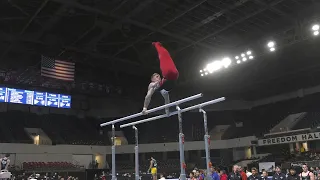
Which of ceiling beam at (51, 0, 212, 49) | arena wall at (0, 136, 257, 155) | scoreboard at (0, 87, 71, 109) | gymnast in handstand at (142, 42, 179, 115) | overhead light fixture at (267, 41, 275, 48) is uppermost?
ceiling beam at (51, 0, 212, 49)

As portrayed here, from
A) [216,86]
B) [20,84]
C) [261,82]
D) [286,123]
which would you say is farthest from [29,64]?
[286,123]

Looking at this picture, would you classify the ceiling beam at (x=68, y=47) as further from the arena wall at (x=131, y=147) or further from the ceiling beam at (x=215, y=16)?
the arena wall at (x=131, y=147)

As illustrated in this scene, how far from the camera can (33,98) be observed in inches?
1022

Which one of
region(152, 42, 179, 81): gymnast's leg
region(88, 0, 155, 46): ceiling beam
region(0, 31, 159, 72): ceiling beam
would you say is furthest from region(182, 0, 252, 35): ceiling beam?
region(152, 42, 179, 81): gymnast's leg

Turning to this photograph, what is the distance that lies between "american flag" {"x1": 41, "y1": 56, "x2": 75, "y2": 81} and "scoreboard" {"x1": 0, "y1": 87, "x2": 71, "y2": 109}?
5.08 m

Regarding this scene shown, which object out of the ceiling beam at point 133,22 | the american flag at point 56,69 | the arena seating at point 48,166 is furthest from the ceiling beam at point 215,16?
the arena seating at point 48,166

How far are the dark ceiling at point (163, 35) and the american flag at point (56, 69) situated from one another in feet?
3.28

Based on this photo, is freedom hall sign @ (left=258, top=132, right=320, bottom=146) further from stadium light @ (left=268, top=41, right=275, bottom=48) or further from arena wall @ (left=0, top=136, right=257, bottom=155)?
stadium light @ (left=268, top=41, right=275, bottom=48)

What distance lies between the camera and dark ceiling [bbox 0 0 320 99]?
17.8 m

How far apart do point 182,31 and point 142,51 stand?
4.54 meters

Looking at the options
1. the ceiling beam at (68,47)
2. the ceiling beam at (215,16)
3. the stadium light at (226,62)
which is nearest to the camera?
the ceiling beam at (215,16)

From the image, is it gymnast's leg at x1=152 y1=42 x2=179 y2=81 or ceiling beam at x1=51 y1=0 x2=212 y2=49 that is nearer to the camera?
gymnast's leg at x1=152 y1=42 x2=179 y2=81

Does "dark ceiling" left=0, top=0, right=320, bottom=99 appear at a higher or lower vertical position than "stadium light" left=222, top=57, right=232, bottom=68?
higher

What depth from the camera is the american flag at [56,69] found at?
21.7m
